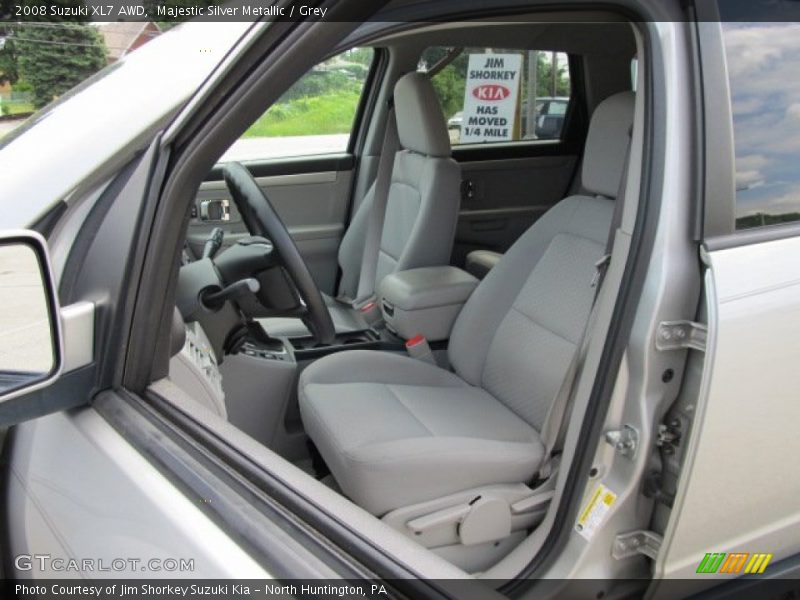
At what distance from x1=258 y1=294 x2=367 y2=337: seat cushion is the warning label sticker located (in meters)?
1.18

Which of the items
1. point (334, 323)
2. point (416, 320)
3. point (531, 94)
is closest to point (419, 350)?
point (416, 320)

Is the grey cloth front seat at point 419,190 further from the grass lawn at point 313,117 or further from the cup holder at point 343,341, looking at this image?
the grass lawn at point 313,117

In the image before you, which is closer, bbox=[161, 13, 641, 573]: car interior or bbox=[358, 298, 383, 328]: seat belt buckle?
bbox=[161, 13, 641, 573]: car interior

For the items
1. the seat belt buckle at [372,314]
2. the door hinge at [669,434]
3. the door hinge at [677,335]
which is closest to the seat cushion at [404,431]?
the door hinge at [669,434]

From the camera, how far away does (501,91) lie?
3867 millimetres

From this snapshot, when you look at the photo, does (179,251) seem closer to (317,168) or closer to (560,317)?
(560,317)

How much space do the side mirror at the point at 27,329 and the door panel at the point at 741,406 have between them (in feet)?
3.46

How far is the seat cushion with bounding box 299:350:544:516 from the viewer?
1.66 metres

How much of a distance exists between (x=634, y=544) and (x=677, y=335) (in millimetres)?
463

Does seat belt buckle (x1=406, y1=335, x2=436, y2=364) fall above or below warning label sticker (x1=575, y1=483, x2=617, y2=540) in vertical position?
below

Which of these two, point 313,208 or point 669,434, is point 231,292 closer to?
point 669,434

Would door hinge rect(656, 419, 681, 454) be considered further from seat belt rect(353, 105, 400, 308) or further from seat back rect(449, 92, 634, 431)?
seat belt rect(353, 105, 400, 308)

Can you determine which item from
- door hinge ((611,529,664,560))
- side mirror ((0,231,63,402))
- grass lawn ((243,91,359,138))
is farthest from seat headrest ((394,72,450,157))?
side mirror ((0,231,63,402))

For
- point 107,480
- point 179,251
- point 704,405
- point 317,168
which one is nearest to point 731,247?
point 704,405
